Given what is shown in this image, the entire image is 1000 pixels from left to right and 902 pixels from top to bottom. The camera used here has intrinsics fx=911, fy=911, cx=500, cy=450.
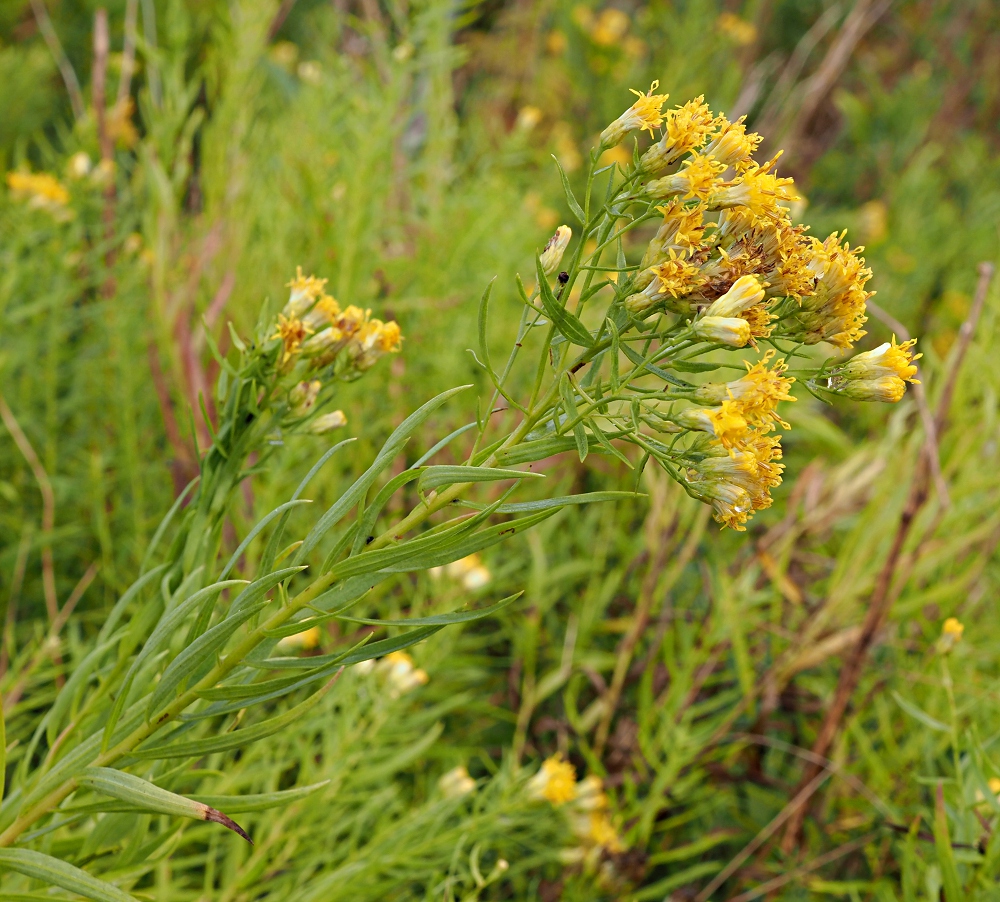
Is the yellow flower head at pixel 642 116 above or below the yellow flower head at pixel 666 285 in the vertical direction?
above

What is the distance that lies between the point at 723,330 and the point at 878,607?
80cm

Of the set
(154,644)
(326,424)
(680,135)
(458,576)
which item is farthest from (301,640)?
(680,135)

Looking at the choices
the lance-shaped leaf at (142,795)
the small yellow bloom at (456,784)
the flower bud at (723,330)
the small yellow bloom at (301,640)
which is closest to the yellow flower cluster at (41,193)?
the small yellow bloom at (301,640)

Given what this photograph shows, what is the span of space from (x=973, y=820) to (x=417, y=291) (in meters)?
1.11

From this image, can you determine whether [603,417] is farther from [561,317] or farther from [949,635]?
[949,635]

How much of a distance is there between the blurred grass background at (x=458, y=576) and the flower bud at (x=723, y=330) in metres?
0.47

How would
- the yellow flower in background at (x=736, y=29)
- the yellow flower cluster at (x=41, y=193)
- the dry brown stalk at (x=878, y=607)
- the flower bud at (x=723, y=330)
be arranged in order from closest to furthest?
the flower bud at (x=723, y=330), the dry brown stalk at (x=878, y=607), the yellow flower cluster at (x=41, y=193), the yellow flower in background at (x=736, y=29)

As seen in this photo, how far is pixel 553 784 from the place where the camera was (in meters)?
0.97

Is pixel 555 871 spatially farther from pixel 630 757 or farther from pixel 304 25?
pixel 304 25

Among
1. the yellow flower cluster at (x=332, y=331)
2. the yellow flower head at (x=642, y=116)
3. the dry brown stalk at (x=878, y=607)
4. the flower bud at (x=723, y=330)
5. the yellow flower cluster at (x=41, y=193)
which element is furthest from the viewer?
the yellow flower cluster at (x=41, y=193)

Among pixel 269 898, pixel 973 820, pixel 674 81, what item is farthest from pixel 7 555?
pixel 674 81

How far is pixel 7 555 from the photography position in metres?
1.16

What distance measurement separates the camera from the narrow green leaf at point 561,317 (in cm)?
44

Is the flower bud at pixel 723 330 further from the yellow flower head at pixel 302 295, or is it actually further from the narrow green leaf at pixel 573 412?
the yellow flower head at pixel 302 295
